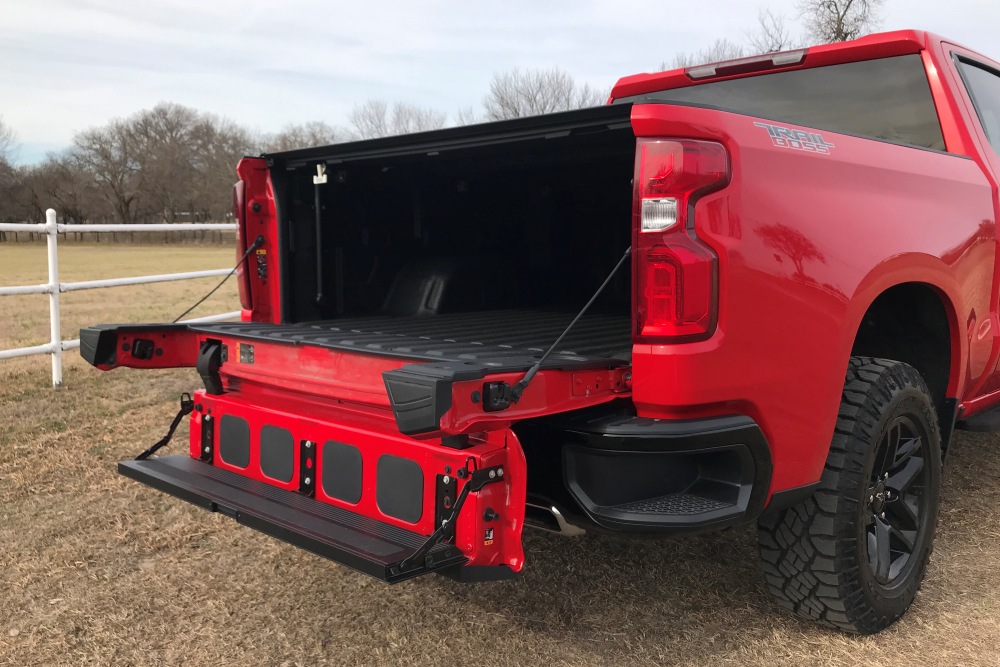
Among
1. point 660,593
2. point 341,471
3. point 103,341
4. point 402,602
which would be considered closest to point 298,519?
point 341,471

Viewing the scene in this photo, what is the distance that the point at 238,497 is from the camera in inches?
111

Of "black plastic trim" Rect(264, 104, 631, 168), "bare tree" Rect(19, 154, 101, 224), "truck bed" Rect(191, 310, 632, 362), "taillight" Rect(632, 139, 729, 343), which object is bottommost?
"truck bed" Rect(191, 310, 632, 362)

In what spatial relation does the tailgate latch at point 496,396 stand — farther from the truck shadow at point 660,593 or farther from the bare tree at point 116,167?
the bare tree at point 116,167

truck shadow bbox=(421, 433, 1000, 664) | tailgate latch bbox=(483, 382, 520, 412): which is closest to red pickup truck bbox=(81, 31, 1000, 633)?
tailgate latch bbox=(483, 382, 520, 412)

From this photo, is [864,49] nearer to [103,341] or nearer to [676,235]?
[676,235]

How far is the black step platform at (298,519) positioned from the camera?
2217 millimetres

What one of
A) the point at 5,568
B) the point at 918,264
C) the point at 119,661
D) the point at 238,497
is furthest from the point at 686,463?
the point at 5,568

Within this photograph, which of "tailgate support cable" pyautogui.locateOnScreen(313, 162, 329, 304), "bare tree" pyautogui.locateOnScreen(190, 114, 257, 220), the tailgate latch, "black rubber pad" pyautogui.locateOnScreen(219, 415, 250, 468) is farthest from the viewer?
"bare tree" pyautogui.locateOnScreen(190, 114, 257, 220)

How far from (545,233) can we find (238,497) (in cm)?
232

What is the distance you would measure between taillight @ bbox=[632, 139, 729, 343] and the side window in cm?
225

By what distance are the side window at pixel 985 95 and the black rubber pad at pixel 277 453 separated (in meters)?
3.33

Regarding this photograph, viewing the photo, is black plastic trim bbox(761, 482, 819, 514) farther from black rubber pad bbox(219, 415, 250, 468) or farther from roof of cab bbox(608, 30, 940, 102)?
roof of cab bbox(608, 30, 940, 102)

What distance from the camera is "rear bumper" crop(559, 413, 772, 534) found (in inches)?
89.5

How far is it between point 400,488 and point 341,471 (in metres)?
0.29
